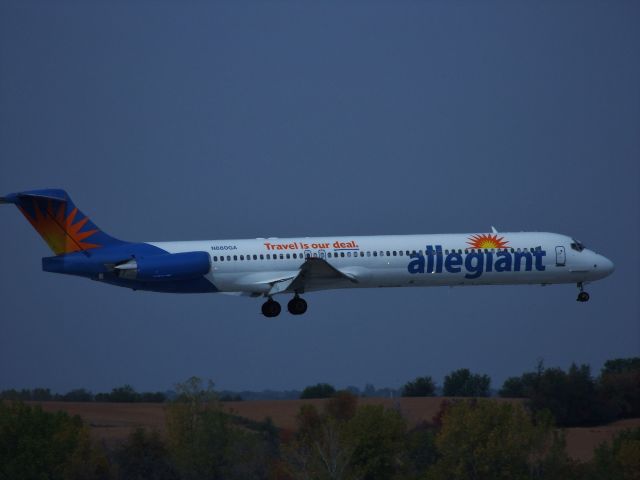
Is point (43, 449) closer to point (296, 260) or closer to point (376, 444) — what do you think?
point (376, 444)

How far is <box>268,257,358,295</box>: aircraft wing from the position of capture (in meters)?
66.6

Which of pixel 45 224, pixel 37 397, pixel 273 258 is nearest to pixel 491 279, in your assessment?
pixel 273 258

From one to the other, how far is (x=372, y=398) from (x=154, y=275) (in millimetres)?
44364

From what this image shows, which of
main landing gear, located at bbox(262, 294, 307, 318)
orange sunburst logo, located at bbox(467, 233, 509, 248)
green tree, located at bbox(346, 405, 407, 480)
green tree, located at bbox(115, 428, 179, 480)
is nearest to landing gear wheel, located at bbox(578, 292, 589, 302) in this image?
orange sunburst logo, located at bbox(467, 233, 509, 248)

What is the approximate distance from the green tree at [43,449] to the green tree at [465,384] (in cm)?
3421

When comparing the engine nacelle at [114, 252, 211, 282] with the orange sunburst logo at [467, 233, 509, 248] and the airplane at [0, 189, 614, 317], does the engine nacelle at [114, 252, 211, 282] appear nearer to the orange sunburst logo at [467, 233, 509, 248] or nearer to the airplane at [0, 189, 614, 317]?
the airplane at [0, 189, 614, 317]

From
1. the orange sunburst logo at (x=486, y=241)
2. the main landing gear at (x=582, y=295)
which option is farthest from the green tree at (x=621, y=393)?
the orange sunburst logo at (x=486, y=241)

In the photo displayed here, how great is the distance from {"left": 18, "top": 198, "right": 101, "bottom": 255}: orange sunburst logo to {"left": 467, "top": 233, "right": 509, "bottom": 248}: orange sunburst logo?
55.7 feet

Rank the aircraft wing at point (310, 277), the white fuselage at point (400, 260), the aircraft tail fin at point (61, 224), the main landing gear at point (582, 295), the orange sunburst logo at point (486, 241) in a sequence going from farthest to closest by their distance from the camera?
the main landing gear at point (582, 295)
the orange sunburst logo at point (486, 241)
the white fuselage at point (400, 260)
the aircraft wing at point (310, 277)
the aircraft tail fin at point (61, 224)

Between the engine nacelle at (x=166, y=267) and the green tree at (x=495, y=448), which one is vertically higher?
the engine nacelle at (x=166, y=267)

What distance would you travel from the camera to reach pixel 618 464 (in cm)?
7944

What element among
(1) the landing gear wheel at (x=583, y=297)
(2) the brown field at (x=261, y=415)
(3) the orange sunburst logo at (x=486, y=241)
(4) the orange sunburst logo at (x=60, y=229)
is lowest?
(2) the brown field at (x=261, y=415)

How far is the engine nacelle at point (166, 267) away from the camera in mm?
65375

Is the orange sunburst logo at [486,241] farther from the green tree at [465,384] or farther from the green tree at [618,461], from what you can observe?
the green tree at [465,384]
